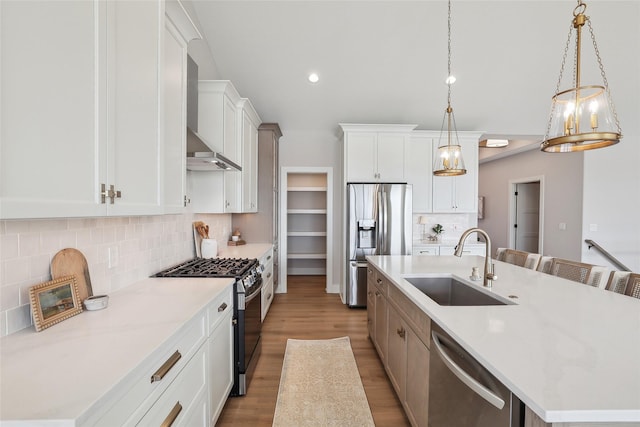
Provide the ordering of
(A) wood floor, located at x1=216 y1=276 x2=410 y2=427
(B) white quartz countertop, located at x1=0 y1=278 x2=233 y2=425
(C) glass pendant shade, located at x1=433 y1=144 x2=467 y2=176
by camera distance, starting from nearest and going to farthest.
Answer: (B) white quartz countertop, located at x1=0 y1=278 x2=233 y2=425
(A) wood floor, located at x1=216 y1=276 x2=410 y2=427
(C) glass pendant shade, located at x1=433 y1=144 x2=467 y2=176

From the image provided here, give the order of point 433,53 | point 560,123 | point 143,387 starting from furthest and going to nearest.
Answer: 1. point 433,53
2. point 560,123
3. point 143,387

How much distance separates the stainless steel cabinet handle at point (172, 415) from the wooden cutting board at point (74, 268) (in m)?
0.71

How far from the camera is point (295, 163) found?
4957 mm

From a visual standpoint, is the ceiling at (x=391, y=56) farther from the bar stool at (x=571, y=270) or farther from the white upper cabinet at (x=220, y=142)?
the bar stool at (x=571, y=270)

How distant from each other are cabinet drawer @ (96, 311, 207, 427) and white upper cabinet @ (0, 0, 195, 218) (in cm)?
59

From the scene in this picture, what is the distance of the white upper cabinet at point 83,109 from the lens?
2.76 feet

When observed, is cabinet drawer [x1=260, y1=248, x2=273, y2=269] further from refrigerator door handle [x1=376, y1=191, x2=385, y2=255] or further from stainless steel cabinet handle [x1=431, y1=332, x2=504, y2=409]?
stainless steel cabinet handle [x1=431, y1=332, x2=504, y2=409]

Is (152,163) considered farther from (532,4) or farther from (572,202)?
(572,202)

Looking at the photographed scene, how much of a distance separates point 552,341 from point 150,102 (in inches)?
83.2

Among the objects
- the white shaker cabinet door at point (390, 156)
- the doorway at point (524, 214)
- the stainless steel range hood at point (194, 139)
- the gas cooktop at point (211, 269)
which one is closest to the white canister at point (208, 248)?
the gas cooktop at point (211, 269)

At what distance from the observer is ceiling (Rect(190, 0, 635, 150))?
3203 millimetres

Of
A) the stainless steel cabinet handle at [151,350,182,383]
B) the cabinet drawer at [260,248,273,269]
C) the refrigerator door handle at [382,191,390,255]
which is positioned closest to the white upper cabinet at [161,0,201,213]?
the stainless steel cabinet handle at [151,350,182,383]

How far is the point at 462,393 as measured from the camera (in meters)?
1.20

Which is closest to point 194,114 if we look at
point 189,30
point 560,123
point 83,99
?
point 189,30
